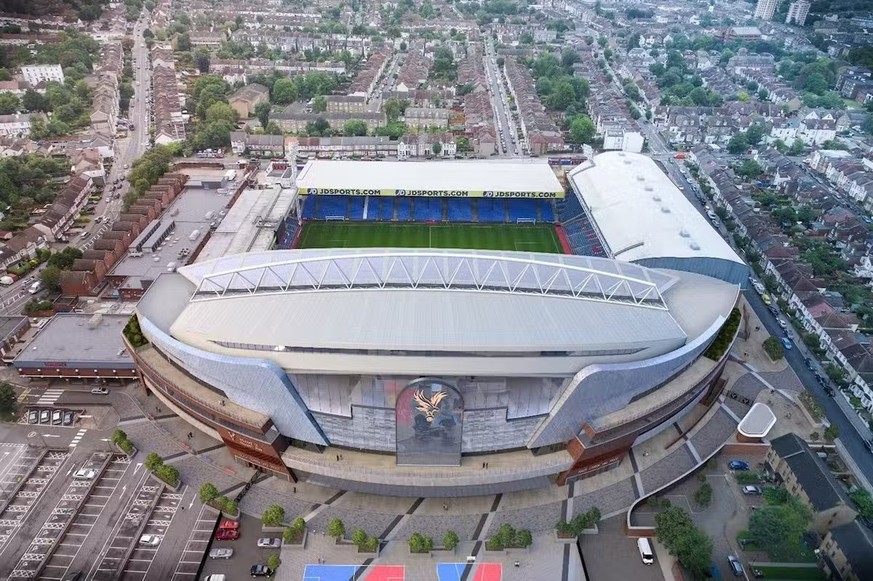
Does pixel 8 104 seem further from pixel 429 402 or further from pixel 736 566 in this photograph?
pixel 736 566

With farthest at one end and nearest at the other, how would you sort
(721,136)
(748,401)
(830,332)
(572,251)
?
(721,136)
(572,251)
(830,332)
(748,401)

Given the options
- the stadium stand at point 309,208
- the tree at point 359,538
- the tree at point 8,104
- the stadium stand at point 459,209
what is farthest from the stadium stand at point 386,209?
the tree at point 8,104

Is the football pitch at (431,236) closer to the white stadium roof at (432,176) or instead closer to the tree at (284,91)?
the white stadium roof at (432,176)

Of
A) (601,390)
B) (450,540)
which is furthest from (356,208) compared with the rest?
(450,540)

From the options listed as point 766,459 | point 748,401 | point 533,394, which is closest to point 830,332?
point 748,401

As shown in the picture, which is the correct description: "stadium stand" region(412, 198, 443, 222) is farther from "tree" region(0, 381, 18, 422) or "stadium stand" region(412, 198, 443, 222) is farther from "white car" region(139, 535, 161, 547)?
"white car" region(139, 535, 161, 547)

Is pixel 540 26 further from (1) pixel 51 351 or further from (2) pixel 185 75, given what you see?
(1) pixel 51 351
